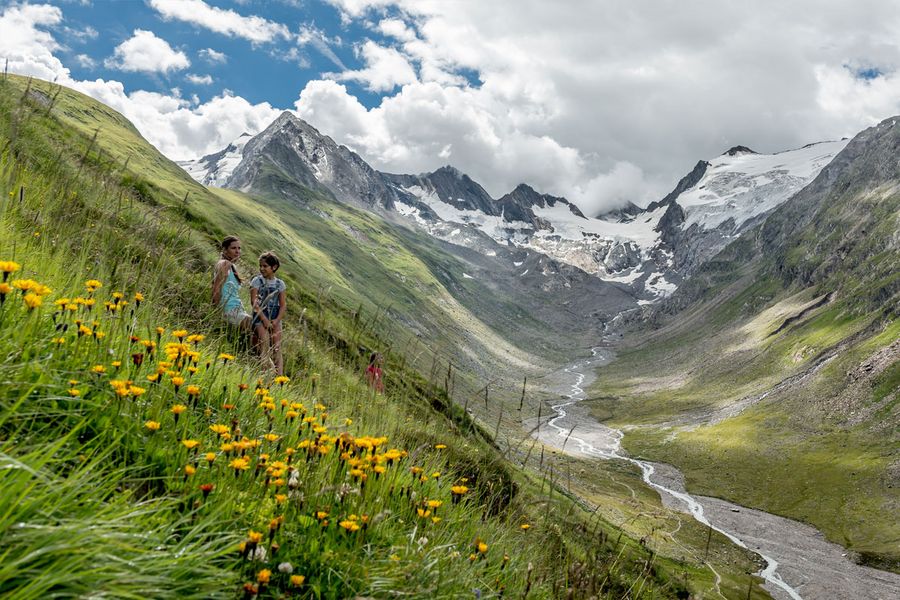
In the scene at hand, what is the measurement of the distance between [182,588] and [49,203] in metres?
7.28

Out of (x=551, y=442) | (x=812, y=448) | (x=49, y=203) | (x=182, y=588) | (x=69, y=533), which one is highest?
(x=812, y=448)

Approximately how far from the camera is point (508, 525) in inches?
239

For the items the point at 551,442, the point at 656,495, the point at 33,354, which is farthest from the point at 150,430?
the point at 551,442

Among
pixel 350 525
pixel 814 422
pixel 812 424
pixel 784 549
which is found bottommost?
pixel 784 549

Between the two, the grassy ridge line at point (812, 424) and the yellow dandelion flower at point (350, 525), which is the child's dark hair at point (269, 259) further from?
the grassy ridge line at point (812, 424)

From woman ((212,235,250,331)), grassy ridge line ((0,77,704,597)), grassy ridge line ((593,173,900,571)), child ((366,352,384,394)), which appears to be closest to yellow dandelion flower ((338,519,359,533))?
grassy ridge line ((0,77,704,597))

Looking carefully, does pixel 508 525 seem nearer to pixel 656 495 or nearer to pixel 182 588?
pixel 182 588

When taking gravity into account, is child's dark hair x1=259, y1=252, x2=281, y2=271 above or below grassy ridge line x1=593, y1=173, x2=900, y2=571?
below

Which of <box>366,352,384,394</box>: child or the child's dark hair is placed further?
the child's dark hair

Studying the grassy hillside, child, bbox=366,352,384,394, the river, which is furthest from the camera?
the grassy hillside

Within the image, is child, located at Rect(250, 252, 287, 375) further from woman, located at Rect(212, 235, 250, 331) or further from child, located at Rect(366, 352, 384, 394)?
child, located at Rect(366, 352, 384, 394)

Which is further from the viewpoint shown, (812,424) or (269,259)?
(812,424)

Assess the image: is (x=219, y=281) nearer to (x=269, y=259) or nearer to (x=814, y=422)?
(x=269, y=259)

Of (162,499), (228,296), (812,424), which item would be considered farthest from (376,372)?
(812,424)
